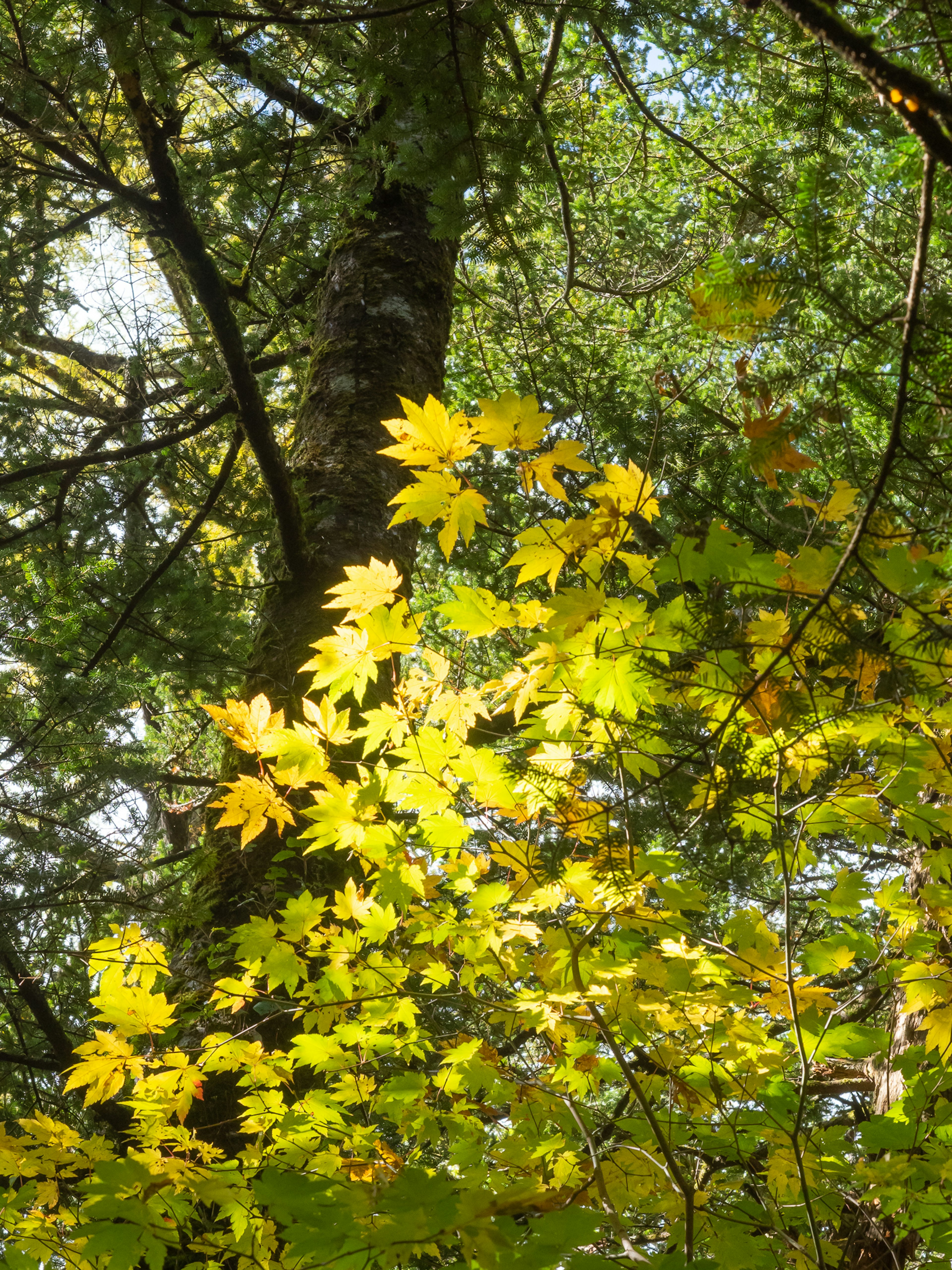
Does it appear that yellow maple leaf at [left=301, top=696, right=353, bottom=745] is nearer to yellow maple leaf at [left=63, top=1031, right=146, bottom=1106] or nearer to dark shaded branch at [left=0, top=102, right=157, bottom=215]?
yellow maple leaf at [left=63, top=1031, right=146, bottom=1106]

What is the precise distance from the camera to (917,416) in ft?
2.74

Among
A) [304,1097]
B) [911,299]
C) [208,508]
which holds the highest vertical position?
[208,508]

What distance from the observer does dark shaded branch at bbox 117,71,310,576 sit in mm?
1717

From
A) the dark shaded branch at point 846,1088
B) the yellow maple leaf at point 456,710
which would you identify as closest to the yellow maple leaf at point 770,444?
the yellow maple leaf at point 456,710

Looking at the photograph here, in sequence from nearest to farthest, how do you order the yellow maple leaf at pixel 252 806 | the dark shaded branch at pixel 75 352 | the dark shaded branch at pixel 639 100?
the yellow maple leaf at pixel 252 806
the dark shaded branch at pixel 639 100
the dark shaded branch at pixel 75 352

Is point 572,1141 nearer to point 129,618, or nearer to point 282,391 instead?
point 129,618

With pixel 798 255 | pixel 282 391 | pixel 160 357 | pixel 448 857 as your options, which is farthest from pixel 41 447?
pixel 798 255

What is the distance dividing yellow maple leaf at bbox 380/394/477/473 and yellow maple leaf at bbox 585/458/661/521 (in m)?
0.28

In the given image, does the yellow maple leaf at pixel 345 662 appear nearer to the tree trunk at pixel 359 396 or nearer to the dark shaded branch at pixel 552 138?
the tree trunk at pixel 359 396

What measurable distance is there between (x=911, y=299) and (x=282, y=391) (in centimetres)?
683

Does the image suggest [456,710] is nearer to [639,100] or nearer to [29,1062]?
[29,1062]

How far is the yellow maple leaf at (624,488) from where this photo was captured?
58.7 inches

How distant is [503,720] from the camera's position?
125 inches

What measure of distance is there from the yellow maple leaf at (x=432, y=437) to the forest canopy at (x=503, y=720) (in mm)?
16
